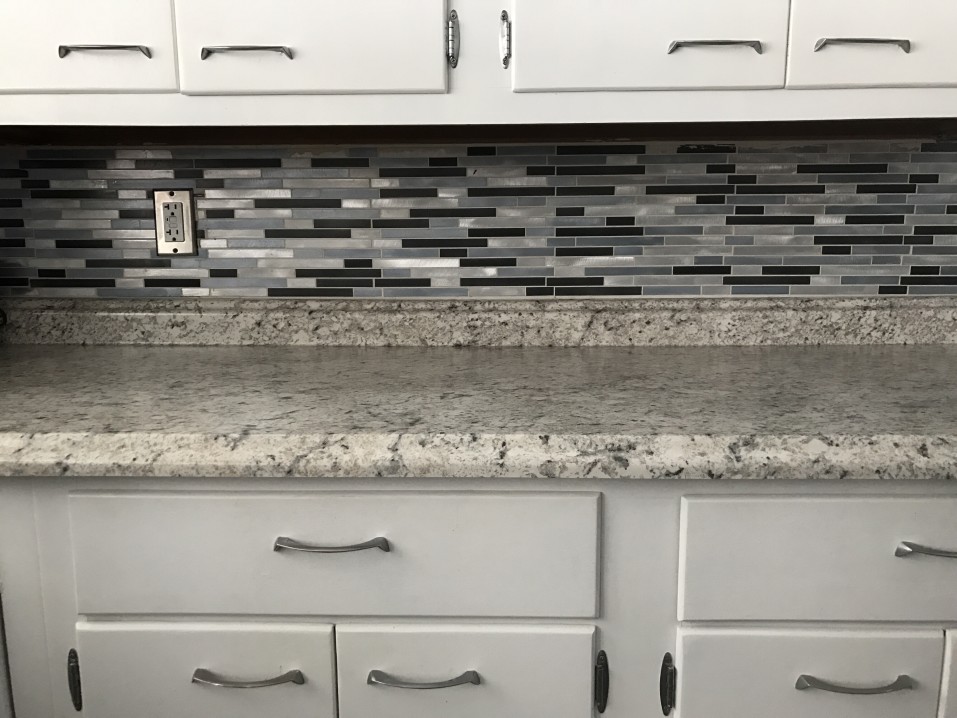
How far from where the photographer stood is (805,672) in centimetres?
87

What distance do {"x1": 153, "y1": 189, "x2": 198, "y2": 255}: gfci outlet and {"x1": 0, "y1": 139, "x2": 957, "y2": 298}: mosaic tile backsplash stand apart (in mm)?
17

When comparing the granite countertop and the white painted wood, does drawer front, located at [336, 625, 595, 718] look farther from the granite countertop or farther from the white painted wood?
the white painted wood

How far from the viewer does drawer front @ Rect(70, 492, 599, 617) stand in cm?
85

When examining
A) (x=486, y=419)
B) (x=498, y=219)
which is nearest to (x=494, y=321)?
(x=498, y=219)

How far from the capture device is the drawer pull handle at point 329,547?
33.3 inches

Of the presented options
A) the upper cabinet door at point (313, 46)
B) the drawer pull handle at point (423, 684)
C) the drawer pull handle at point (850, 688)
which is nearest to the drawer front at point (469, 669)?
the drawer pull handle at point (423, 684)

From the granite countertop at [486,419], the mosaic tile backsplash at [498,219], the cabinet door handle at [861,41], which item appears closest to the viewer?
→ the granite countertop at [486,419]

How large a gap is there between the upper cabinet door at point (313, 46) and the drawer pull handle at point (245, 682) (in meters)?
0.74

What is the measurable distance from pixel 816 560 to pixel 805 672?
0.44ft

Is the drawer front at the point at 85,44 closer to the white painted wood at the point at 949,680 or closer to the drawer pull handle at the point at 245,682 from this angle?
the drawer pull handle at the point at 245,682

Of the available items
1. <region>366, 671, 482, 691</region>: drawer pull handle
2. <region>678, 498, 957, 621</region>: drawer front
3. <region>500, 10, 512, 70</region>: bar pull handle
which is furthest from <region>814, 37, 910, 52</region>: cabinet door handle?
<region>366, 671, 482, 691</region>: drawer pull handle

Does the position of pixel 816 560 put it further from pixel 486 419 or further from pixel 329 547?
pixel 329 547

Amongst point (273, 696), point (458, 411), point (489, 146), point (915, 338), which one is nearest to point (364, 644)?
point (273, 696)

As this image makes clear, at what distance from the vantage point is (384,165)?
1.32m
